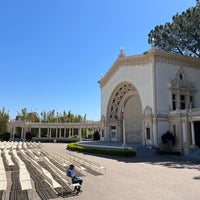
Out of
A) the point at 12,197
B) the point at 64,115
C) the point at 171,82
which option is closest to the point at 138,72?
the point at 171,82

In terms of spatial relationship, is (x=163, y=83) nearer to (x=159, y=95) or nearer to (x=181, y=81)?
(x=159, y=95)

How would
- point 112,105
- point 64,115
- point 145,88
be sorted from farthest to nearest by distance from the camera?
point 64,115, point 112,105, point 145,88

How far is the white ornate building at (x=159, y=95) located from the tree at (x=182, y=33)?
3.06 m

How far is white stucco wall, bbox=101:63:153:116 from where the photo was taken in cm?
2862

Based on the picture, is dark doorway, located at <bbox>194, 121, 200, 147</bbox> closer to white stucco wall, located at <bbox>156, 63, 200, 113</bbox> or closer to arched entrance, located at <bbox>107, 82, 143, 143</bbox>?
white stucco wall, located at <bbox>156, 63, 200, 113</bbox>

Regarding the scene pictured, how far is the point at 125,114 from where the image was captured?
37.1m

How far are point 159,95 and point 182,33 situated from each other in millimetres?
11234

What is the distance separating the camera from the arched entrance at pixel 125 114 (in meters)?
34.5

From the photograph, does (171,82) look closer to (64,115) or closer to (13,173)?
(13,173)

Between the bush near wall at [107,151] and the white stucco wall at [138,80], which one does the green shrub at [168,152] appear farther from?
the white stucco wall at [138,80]

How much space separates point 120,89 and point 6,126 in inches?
1292

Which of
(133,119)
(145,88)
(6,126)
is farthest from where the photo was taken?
(6,126)

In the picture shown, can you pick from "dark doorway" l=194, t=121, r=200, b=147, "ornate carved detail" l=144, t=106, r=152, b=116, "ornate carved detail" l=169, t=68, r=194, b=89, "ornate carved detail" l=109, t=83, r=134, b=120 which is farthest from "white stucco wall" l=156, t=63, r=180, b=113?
"ornate carved detail" l=109, t=83, r=134, b=120

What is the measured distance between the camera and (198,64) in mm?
31641
